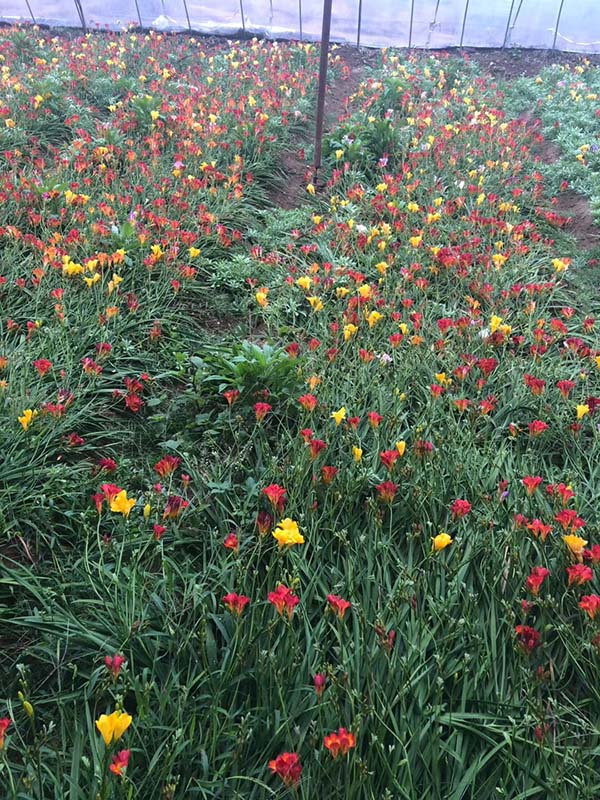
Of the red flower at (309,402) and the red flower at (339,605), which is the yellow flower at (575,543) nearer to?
the red flower at (339,605)

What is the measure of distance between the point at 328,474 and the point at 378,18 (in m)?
15.3

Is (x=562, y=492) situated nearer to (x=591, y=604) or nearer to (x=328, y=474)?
(x=591, y=604)

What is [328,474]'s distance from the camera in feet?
7.66

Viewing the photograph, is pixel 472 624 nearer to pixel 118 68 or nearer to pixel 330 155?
pixel 330 155

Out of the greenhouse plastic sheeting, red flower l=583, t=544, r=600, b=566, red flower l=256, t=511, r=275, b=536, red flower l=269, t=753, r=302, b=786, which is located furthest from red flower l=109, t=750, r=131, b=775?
the greenhouse plastic sheeting

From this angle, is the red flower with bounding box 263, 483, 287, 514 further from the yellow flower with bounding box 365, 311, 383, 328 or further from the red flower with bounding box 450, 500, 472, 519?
the yellow flower with bounding box 365, 311, 383, 328

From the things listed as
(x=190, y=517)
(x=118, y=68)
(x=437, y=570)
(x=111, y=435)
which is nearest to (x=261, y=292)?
(x=111, y=435)

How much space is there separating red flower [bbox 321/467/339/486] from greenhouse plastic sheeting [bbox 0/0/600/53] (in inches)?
554

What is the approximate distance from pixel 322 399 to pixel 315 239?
240cm

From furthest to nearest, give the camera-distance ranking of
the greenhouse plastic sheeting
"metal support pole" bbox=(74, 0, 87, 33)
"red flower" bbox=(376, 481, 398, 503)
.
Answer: the greenhouse plastic sheeting → "metal support pole" bbox=(74, 0, 87, 33) → "red flower" bbox=(376, 481, 398, 503)

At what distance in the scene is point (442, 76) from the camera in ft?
32.2

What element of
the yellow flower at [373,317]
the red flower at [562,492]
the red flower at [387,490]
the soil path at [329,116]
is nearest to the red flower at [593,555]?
the red flower at [562,492]

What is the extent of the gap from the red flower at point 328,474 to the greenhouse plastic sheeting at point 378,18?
14.1m

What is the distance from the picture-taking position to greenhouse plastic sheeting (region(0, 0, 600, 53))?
530 inches
